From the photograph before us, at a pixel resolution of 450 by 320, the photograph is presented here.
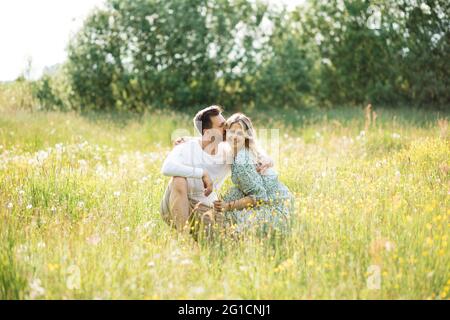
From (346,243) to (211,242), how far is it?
3.43 ft

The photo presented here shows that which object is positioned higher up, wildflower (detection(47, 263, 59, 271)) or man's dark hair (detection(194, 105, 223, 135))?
man's dark hair (detection(194, 105, 223, 135))

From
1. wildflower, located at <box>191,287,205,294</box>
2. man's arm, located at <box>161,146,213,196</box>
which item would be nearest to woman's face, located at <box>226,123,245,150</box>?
man's arm, located at <box>161,146,213,196</box>

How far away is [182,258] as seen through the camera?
4.05 metres

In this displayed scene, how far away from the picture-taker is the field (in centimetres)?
350

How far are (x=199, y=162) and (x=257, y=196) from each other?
2.13 ft

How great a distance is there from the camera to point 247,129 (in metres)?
4.98

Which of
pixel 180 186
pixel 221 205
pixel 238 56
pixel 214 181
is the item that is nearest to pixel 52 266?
pixel 180 186

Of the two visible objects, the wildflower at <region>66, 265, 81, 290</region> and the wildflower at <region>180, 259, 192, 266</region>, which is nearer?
the wildflower at <region>66, 265, 81, 290</region>

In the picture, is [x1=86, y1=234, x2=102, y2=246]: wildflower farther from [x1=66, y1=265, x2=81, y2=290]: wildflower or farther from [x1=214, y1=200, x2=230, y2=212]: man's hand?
[x1=214, y1=200, x2=230, y2=212]: man's hand

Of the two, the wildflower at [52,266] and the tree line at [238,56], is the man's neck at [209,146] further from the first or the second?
the tree line at [238,56]

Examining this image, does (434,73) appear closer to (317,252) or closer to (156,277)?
(317,252)

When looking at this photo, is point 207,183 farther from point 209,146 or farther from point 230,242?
point 230,242
